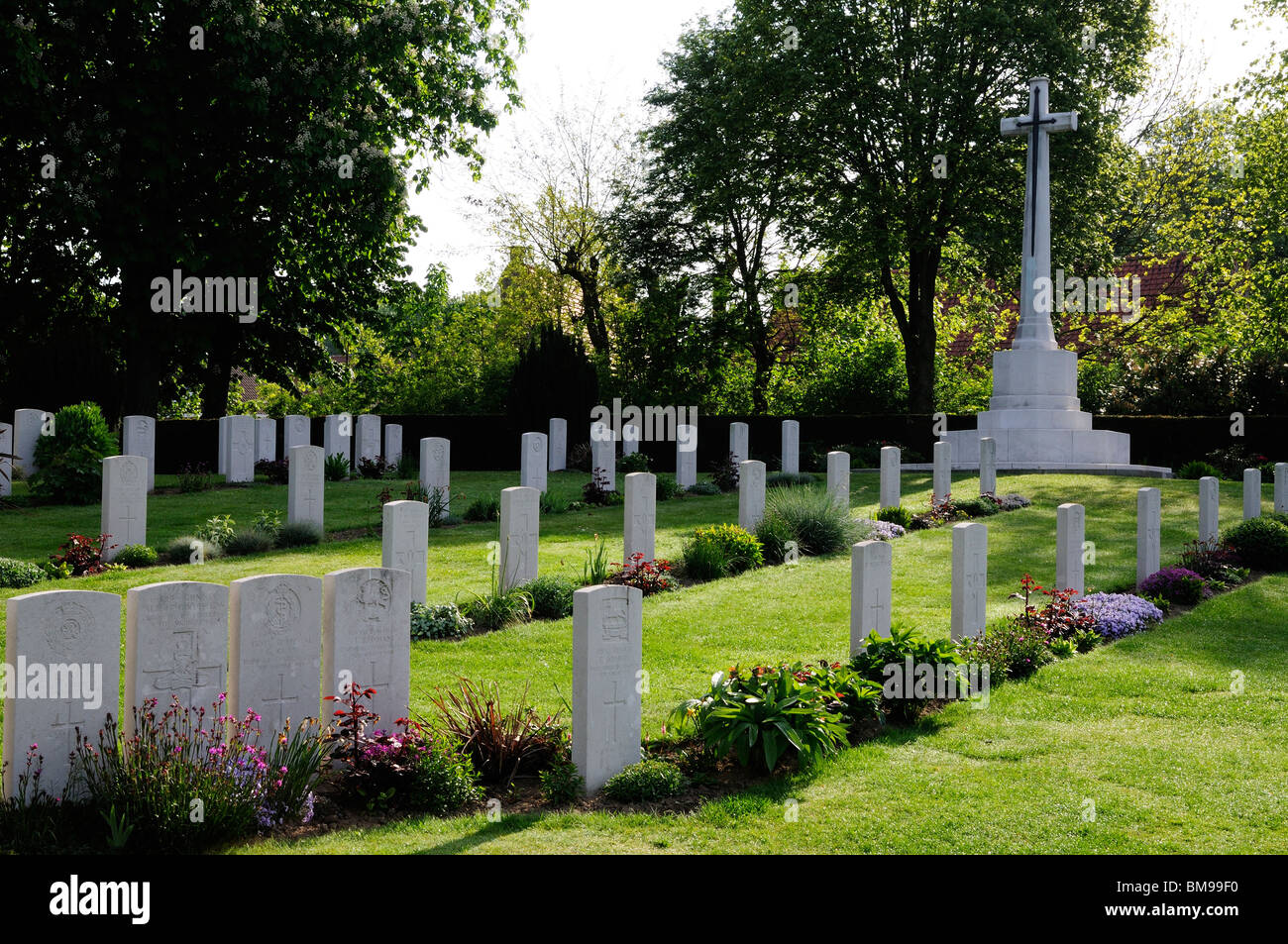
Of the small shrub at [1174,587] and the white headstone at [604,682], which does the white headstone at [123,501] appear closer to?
the white headstone at [604,682]

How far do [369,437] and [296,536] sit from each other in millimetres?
9563

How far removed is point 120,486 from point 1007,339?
32.1 meters

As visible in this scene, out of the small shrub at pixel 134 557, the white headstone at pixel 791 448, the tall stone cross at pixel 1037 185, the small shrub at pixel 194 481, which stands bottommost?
the small shrub at pixel 134 557

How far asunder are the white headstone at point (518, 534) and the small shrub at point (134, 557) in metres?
4.49

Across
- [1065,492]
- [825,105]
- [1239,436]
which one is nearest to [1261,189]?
[1239,436]

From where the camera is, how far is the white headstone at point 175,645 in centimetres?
518

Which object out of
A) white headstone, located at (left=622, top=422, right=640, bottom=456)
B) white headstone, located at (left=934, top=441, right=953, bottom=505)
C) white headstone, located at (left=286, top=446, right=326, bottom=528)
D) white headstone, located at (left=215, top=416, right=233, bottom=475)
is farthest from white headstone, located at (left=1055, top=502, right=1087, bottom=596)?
white headstone, located at (left=215, top=416, right=233, bottom=475)

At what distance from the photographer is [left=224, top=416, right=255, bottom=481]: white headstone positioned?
19828 millimetres

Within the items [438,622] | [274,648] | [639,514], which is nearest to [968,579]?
[639,514]

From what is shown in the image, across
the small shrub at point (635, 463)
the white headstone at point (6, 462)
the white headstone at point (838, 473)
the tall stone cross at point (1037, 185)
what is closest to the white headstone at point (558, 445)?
the small shrub at point (635, 463)

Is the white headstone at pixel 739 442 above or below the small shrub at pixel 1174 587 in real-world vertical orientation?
above

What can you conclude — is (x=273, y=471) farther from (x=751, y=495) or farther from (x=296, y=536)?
(x=751, y=495)

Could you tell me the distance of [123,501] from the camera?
12.4m
